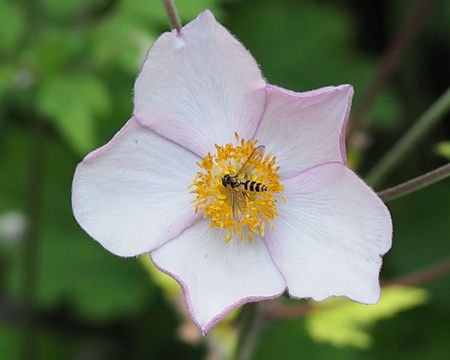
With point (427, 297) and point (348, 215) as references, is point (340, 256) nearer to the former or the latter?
point (348, 215)

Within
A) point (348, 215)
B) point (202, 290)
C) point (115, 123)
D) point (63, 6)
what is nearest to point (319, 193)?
point (348, 215)

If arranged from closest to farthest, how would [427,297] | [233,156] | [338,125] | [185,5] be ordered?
[338,125]
[233,156]
[185,5]
[427,297]

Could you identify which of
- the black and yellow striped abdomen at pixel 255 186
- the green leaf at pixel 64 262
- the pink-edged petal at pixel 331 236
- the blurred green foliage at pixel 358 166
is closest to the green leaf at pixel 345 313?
the blurred green foliage at pixel 358 166

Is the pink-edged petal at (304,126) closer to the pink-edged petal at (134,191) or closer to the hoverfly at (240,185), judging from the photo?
the hoverfly at (240,185)

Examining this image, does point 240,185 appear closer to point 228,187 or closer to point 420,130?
point 228,187

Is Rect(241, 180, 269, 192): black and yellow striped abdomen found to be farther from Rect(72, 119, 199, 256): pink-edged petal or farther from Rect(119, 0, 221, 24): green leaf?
Rect(119, 0, 221, 24): green leaf

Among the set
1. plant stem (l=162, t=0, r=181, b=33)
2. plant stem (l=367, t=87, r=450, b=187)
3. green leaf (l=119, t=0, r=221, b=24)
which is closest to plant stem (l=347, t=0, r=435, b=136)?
plant stem (l=367, t=87, r=450, b=187)
